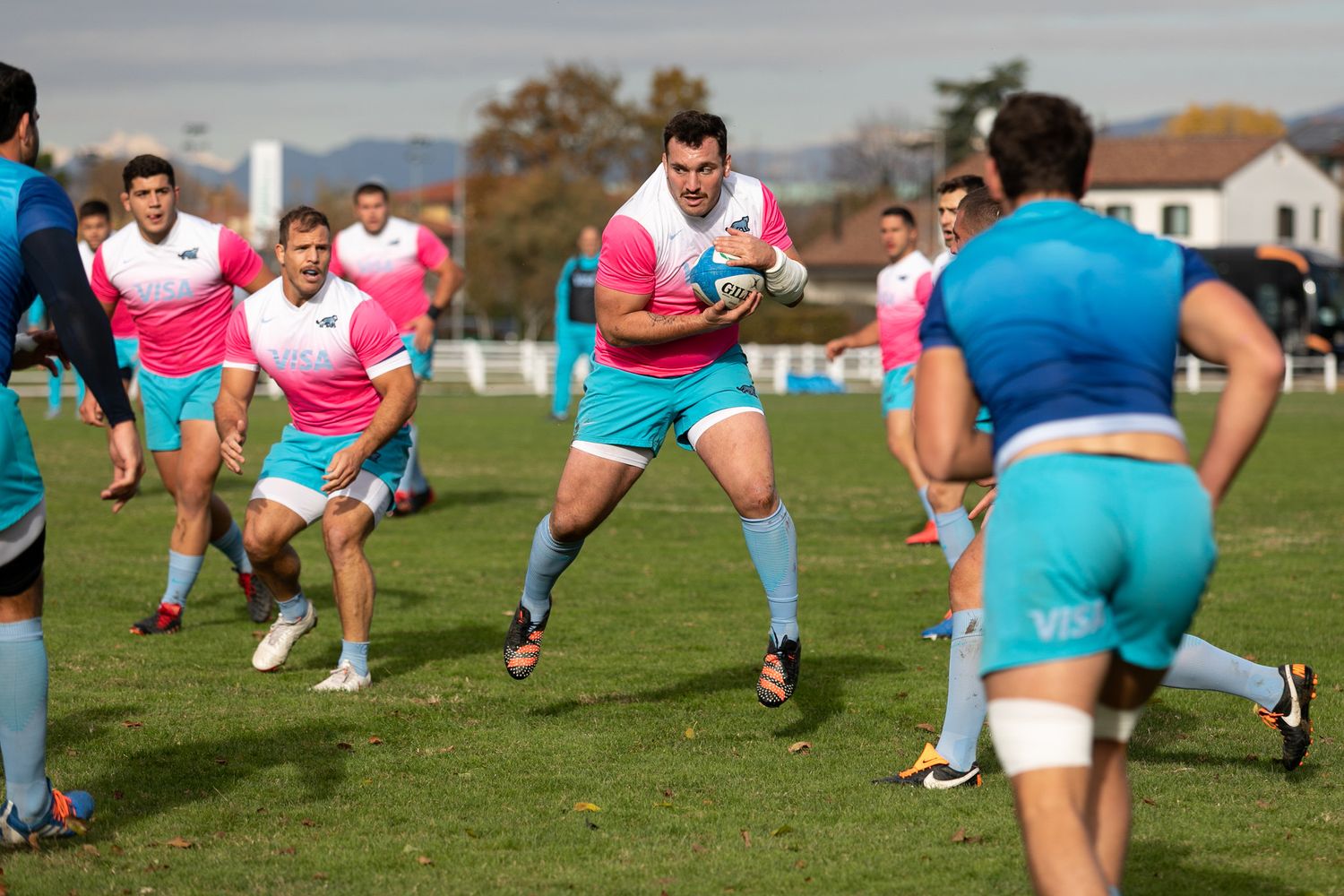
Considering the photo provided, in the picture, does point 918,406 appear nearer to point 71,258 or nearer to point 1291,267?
point 71,258

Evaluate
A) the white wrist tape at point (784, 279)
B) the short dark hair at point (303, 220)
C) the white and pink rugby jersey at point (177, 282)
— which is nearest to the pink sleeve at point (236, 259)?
the white and pink rugby jersey at point (177, 282)

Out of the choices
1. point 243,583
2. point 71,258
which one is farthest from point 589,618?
point 71,258

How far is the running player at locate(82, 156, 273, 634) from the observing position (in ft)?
29.6

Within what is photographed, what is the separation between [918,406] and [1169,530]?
0.64 metres

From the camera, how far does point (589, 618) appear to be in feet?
31.4

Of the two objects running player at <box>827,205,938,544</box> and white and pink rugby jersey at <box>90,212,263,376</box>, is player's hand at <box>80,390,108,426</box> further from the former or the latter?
running player at <box>827,205,938,544</box>

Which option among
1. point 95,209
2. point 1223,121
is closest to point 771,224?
point 95,209

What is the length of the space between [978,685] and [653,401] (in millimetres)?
1890

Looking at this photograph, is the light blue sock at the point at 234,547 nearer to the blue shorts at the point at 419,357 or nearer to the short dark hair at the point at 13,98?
the blue shorts at the point at 419,357

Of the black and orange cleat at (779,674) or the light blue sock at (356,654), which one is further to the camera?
the light blue sock at (356,654)

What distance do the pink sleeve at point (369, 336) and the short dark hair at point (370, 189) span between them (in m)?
6.95

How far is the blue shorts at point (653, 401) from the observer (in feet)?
22.1

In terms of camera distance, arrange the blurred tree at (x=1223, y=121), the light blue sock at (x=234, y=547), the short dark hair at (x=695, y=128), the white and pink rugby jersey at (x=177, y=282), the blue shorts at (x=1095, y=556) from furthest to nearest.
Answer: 1. the blurred tree at (x=1223, y=121)
2. the light blue sock at (x=234, y=547)
3. the white and pink rugby jersey at (x=177, y=282)
4. the short dark hair at (x=695, y=128)
5. the blue shorts at (x=1095, y=556)

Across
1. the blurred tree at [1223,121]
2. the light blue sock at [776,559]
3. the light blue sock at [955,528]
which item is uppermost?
the blurred tree at [1223,121]
